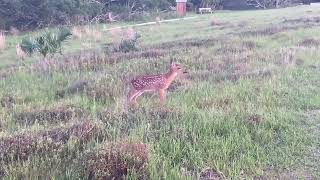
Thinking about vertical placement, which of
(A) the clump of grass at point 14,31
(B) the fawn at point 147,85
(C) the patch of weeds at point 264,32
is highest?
(B) the fawn at point 147,85

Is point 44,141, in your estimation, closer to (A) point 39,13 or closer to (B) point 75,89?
(B) point 75,89

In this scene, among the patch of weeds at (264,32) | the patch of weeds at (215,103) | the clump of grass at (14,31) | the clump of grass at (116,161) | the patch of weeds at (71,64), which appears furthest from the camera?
the clump of grass at (14,31)

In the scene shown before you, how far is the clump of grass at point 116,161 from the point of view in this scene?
19.2 ft

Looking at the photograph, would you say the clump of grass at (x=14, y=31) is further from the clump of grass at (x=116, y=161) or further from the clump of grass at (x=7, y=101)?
the clump of grass at (x=116, y=161)

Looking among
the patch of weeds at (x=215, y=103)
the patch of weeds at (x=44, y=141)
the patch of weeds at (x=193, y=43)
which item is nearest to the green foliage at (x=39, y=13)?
the patch of weeds at (x=193, y=43)

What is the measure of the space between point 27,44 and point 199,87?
27.5 feet

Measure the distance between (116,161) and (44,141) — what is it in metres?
1.27

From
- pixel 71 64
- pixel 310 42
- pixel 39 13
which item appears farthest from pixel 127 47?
pixel 39 13

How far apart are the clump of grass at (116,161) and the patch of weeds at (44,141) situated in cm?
69

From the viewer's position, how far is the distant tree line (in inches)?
1184

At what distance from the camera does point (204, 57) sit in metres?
14.6

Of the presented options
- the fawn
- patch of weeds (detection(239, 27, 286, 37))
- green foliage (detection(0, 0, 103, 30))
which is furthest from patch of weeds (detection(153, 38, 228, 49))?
green foliage (detection(0, 0, 103, 30))

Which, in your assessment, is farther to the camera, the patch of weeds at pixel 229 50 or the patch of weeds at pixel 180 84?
the patch of weeds at pixel 229 50

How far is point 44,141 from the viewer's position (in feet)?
22.0
